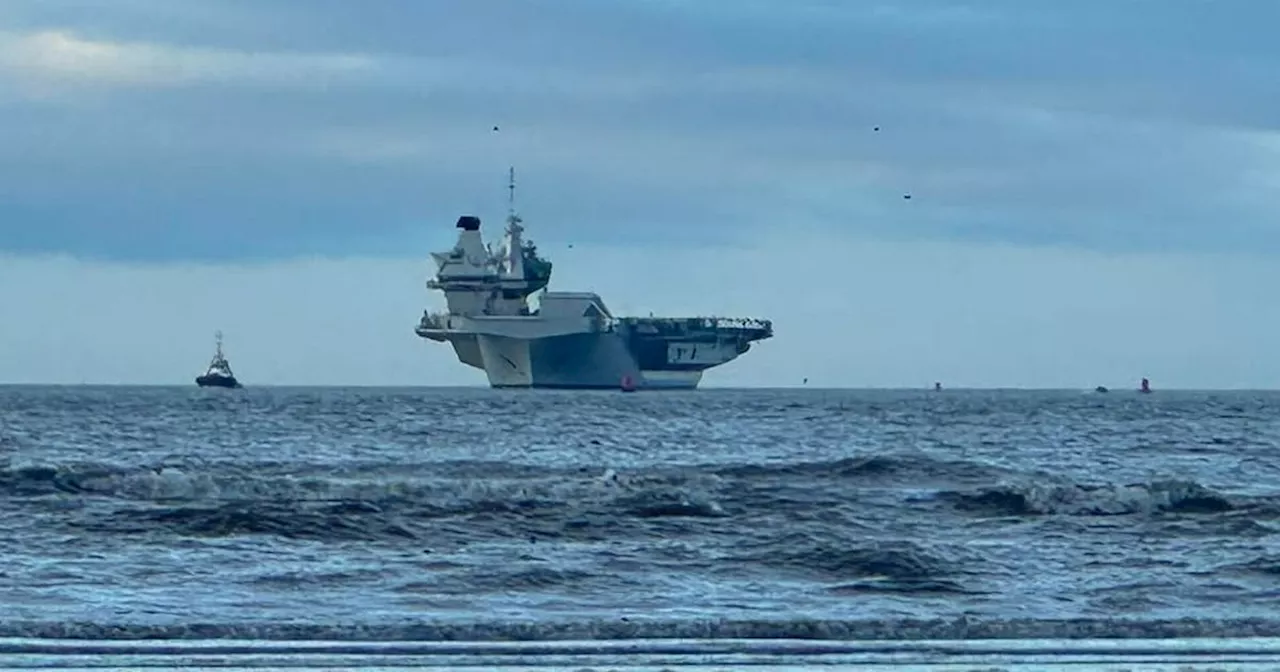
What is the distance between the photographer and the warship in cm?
12669

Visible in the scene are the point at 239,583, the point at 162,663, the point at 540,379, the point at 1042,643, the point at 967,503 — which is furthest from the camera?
the point at 540,379

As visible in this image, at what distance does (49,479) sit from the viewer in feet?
105

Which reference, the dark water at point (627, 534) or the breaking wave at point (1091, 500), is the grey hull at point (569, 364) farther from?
the breaking wave at point (1091, 500)

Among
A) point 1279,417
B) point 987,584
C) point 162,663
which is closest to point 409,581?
point 987,584

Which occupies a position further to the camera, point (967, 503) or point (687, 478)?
point (687, 478)

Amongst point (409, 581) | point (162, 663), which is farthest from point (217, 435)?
point (162, 663)

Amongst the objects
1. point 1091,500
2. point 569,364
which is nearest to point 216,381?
point 569,364

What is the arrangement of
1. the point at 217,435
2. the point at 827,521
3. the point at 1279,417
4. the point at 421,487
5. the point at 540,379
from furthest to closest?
the point at 540,379
the point at 1279,417
the point at 217,435
the point at 421,487
the point at 827,521

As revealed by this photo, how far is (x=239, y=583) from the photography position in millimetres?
16156

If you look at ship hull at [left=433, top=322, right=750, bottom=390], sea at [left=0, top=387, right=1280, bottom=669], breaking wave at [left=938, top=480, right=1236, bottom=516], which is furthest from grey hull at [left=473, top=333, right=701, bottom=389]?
breaking wave at [left=938, top=480, right=1236, bottom=516]

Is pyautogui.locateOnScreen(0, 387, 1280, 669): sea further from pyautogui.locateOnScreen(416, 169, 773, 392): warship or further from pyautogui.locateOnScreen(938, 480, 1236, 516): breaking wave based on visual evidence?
pyautogui.locateOnScreen(416, 169, 773, 392): warship

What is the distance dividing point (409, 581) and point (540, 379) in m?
114

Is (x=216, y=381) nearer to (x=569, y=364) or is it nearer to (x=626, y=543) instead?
(x=569, y=364)

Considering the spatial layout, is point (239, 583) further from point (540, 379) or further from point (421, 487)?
point (540, 379)
